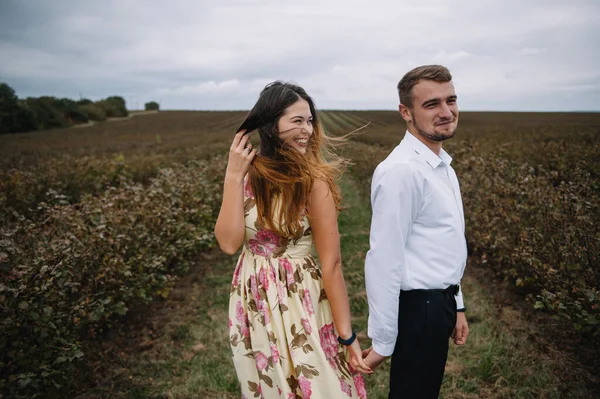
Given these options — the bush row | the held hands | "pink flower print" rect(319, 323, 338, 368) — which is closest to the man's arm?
the held hands

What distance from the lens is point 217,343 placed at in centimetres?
386

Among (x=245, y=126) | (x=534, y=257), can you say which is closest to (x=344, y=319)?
(x=245, y=126)

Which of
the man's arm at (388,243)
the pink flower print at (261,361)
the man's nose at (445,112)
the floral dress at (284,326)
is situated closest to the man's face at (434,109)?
the man's nose at (445,112)

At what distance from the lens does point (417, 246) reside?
5.30 ft

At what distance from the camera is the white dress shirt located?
60.3 inches

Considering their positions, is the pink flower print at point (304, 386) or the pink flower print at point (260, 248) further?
the pink flower print at point (260, 248)

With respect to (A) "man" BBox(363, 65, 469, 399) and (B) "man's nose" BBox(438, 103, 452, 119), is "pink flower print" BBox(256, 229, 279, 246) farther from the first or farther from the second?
(B) "man's nose" BBox(438, 103, 452, 119)

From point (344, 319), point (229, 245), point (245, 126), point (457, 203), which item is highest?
point (245, 126)

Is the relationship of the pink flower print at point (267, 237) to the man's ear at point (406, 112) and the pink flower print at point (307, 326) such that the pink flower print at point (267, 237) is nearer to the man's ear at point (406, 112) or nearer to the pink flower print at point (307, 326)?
the pink flower print at point (307, 326)

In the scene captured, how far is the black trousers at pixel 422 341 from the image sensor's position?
63.9 inches

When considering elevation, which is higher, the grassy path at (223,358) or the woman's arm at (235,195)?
the woman's arm at (235,195)

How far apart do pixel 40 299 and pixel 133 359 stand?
1.39 metres

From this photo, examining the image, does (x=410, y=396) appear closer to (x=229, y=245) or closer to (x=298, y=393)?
(x=298, y=393)

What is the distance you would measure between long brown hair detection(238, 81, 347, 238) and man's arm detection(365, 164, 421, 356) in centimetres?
27
